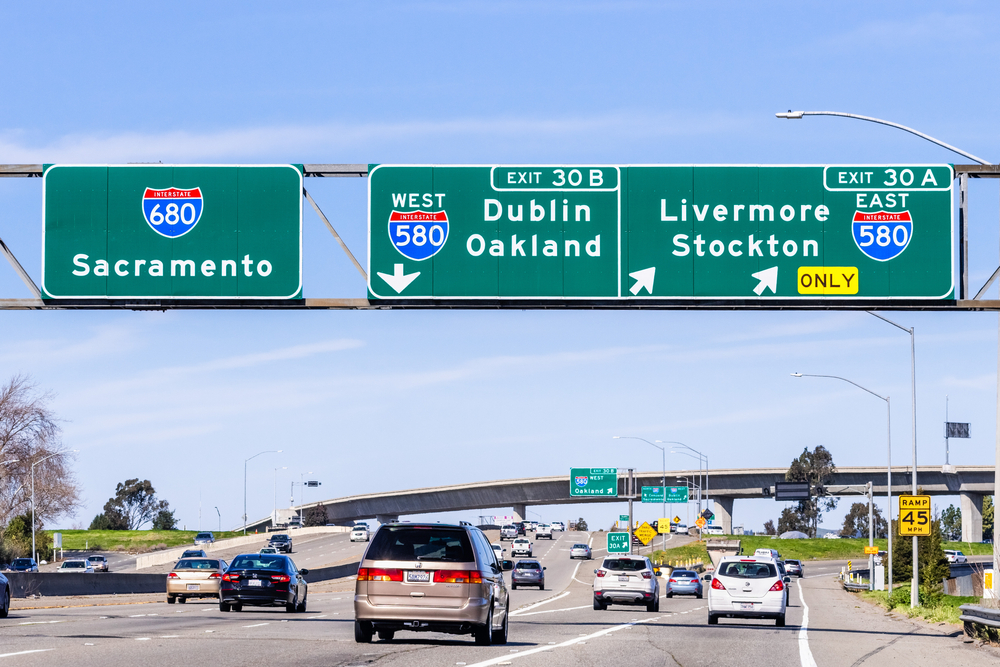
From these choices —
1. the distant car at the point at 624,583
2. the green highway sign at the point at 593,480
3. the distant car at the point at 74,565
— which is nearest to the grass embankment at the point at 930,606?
the distant car at the point at 624,583

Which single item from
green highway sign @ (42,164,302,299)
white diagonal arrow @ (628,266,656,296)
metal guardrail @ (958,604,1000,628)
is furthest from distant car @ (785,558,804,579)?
green highway sign @ (42,164,302,299)

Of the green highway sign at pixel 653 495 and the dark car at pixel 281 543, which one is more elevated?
the green highway sign at pixel 653 495

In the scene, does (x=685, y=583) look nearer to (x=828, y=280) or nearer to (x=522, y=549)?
(x=828, y=280)

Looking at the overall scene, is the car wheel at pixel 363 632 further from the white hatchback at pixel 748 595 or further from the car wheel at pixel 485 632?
the white hatchback at pixel 748 595

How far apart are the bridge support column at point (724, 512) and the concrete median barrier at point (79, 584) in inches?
3774

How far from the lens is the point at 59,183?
2262 centimetres

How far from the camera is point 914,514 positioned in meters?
38.4

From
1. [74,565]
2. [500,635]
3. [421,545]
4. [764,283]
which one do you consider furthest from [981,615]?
[74,565]

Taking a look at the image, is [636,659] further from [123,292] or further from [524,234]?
[123,292]

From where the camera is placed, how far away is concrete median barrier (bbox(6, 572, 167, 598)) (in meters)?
44.8

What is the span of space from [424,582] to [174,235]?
24.3 feet

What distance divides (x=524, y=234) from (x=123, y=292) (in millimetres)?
6708

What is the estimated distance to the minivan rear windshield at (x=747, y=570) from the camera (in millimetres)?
32469

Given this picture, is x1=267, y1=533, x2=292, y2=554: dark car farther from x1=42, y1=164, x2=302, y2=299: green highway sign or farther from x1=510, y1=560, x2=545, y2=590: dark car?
x1=42, y1=164, x2=302, y2=299: green highway sign
